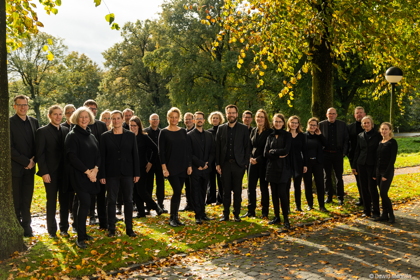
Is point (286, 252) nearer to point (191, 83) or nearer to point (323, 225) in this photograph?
point (323, 225)

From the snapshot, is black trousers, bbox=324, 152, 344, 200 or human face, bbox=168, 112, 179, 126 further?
black trousers, bbox=324, 152, 344, 200

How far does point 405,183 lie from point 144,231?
444 inches

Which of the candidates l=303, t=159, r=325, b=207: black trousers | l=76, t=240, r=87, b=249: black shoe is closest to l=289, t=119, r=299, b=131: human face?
l=303, t=159, r=325, b=207: black trousers

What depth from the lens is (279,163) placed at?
8969 mm

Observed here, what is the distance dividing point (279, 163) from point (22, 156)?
5060mm

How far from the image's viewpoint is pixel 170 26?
36.6 m

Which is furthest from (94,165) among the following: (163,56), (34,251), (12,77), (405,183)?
(12,77)

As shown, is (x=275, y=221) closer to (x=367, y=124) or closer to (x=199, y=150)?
(x=199, y=150)

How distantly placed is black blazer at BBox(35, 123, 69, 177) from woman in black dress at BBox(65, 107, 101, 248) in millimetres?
516

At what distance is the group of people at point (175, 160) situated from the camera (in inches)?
303

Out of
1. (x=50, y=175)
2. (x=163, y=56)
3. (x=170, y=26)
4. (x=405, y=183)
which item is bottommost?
(x=405, y=183)

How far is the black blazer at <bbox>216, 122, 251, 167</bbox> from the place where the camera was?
9258 millimetres

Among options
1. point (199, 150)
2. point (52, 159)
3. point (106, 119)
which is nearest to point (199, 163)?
point (199, 150)

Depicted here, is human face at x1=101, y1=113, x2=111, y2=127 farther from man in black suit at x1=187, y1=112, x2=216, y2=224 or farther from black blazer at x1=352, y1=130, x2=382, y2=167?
black blazer at x1=352, y1=130, x2=382, y2=167
